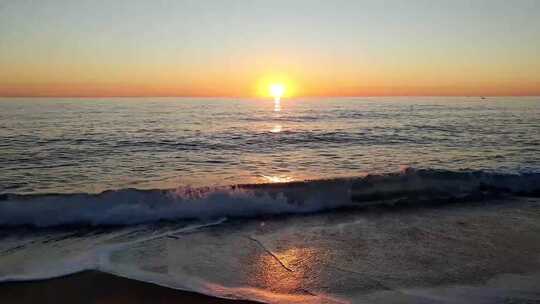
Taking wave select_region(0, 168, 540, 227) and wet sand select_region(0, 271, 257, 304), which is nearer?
wet sand select_region(0, 271, 257, 304)

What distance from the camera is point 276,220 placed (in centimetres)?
927

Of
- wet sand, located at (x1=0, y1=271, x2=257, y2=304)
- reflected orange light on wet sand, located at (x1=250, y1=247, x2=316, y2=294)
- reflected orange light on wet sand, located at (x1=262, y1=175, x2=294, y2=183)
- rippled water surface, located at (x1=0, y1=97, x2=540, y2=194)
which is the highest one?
rippled water surface, located at (x1=0, y1=97, x2=540, y2=194)

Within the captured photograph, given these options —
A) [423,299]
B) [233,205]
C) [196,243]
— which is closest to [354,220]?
[233,205]

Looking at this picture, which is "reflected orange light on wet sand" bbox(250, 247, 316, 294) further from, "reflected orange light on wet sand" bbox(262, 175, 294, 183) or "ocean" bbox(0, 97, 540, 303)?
"reflected orange light on wet sand" bbox(262, 175, 294, 183)

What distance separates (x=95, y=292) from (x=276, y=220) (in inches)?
178

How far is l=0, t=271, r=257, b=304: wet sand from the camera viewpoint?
5.16m

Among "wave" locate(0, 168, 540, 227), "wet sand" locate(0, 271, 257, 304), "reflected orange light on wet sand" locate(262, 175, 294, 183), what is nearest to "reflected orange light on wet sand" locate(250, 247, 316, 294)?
"wet sand" locate(0, 271, 257, 304)

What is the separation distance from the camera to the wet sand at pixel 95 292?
203 inches

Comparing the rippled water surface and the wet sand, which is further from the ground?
the rippled water surface

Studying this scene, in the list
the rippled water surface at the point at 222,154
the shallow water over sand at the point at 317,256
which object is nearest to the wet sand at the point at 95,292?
the shallow water over sand at the point at 317,256

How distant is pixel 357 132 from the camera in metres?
27.0

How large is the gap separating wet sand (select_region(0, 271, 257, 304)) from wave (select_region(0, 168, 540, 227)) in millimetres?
3360

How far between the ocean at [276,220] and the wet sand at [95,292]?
20cm

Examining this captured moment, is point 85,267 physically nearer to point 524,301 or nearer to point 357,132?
point 524,301
